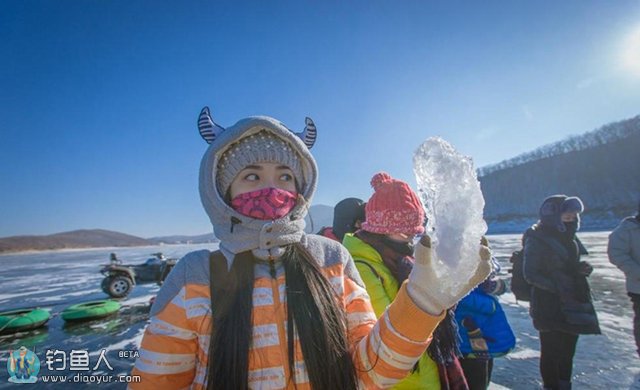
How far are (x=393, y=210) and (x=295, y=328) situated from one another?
1101mm

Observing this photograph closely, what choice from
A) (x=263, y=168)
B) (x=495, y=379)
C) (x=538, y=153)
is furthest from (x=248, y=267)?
(x=538, y=153)

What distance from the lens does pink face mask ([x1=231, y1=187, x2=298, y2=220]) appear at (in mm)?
1285

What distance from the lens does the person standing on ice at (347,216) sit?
11.5 feet

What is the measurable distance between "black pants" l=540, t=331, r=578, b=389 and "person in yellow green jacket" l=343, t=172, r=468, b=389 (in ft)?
6.67

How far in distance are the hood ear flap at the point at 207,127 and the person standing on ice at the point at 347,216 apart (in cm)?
230

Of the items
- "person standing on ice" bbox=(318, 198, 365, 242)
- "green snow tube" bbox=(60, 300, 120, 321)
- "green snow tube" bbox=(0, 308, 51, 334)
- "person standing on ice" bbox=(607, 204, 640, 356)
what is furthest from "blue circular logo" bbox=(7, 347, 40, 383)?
"person standing on ice" bbox=(607, 204, 640, 356)

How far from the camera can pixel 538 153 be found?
7981 cm

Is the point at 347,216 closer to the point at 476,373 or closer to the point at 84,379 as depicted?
the point at 476,373

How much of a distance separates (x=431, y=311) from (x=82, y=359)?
20.7ft

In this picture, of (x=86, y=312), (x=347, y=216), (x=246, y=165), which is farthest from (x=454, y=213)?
(x=86, y=312)

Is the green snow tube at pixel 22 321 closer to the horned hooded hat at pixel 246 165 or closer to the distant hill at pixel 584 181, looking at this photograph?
the horned hooded hat at pixel 246 165

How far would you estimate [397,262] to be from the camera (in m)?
1.86

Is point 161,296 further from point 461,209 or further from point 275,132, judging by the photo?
point 461,209

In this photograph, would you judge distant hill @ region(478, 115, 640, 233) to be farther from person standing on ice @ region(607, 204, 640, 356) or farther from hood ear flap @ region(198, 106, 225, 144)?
hood ear flap @ region(198, 106, 225, 144)
